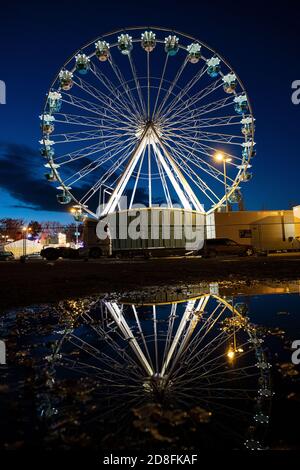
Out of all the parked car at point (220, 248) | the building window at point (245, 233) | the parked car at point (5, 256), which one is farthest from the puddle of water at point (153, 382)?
the parked car at point (5, 256)

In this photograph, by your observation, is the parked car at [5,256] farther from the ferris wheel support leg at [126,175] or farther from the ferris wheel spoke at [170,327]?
the ferris wheel spoke at [170,327]

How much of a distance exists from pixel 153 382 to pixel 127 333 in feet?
4.33

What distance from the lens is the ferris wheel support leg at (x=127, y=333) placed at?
239 cm

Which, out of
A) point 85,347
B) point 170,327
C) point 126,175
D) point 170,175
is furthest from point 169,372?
point 170,175

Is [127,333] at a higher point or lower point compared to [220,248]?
lower

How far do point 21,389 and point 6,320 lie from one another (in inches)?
91.1

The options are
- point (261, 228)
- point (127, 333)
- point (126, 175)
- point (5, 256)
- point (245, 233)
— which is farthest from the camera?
point (5, 256)

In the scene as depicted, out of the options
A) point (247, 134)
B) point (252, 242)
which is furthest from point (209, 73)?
point (252, 242)

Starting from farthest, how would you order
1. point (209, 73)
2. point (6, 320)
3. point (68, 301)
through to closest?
point (209, 73), point (68, 301), point (6, 320)

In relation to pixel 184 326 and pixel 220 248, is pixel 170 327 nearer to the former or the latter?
pixel 184 326

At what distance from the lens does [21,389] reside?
6.62 feet

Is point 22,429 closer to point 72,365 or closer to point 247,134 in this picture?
point 72,365

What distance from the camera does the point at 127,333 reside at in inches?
132

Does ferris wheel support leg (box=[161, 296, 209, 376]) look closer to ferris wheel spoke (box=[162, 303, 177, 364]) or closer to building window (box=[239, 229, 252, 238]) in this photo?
ferris wheel spoke (box=[162, 303, 177, 364])
